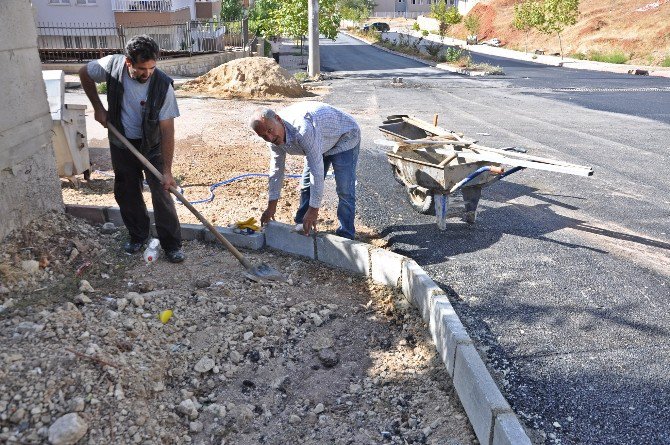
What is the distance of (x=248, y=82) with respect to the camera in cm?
1594

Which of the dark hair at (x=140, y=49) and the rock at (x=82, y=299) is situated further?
the dark hair at (x=140, y=49)

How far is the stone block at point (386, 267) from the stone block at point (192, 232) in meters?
1.68

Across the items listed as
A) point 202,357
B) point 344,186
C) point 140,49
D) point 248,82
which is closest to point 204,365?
point 202,357

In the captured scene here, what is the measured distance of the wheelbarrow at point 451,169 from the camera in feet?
16.9

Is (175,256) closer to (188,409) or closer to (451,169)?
(188,409)

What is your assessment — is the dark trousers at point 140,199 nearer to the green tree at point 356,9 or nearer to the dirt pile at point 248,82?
the dirt pile at point 248,82

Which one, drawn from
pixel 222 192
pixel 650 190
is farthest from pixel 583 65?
pixel 222 192

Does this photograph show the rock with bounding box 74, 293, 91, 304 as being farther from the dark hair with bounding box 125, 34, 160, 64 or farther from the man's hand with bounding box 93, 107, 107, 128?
the dark hair with bounding box 125, 34, 160, 64

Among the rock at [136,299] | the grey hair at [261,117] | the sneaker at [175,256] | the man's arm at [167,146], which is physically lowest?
the sneaker at [175,256]

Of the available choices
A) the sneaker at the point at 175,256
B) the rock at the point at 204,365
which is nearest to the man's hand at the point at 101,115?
the sneaker at the point at 175,256

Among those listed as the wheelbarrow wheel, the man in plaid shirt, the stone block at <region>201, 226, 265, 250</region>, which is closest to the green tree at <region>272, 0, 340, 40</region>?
the wheelbarrow wheel

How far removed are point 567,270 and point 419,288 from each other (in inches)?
62.4

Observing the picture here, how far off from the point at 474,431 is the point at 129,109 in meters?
3.36

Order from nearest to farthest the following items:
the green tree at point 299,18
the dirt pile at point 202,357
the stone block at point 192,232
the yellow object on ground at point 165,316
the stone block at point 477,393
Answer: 1. the stone block at point 477,393
2. the dirt pile at point 202,357
3. the yellow object on ground at point 165,316
4. the stone block at point 192,232
5. the green tree at point 299,18
